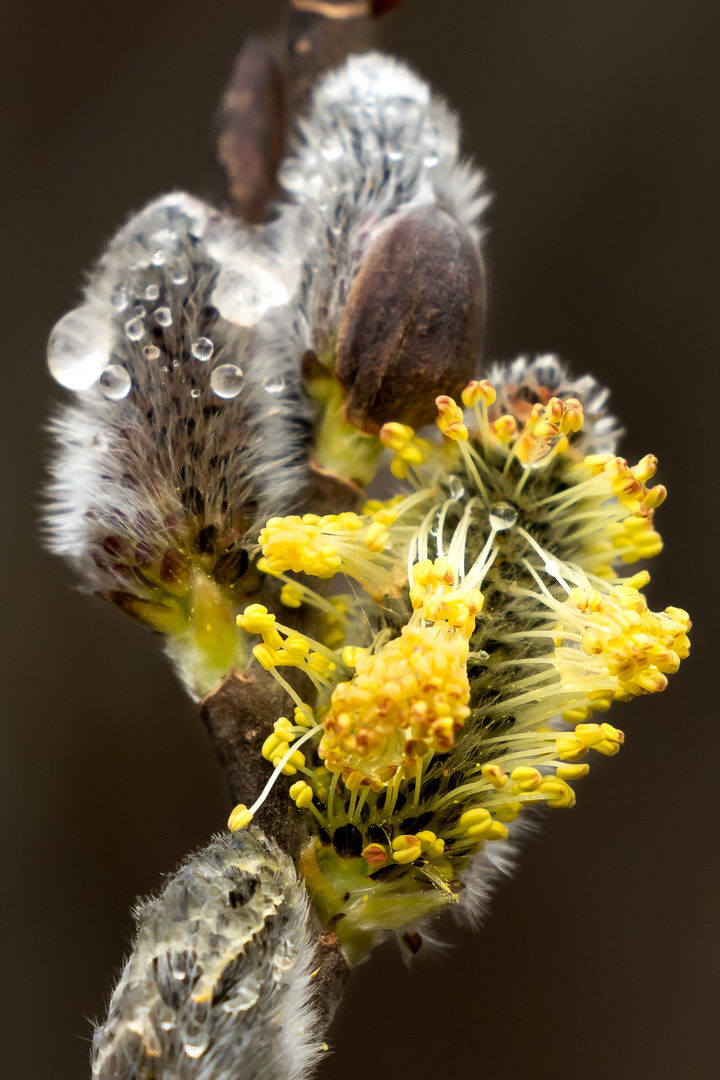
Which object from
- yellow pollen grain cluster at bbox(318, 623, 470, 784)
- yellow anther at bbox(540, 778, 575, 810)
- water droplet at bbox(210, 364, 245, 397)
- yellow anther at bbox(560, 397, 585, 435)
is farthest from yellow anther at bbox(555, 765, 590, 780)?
water droplet at bbox(210, 364, 245, 397)

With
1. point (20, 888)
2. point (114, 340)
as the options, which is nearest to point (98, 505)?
point (114, 340)

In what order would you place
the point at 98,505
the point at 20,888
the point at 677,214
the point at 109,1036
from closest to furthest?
the point at 109,1036, the point at 98,505, the point at 20,888, the point at 677,214

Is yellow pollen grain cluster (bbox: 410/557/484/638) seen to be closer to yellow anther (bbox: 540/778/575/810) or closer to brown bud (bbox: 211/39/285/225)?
yellow anther (bbox: 540/778/575/810)

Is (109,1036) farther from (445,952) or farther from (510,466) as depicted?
(510,466)

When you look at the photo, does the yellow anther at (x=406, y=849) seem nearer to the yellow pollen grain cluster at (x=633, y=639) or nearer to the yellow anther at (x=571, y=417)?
the yellow pollen grain cluster at (x=633, y=639)

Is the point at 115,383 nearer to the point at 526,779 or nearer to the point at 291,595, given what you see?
the point at 291,595

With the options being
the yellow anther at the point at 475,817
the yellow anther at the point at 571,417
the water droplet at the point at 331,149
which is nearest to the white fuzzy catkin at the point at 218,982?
the yellow anther at the point at 475,817
